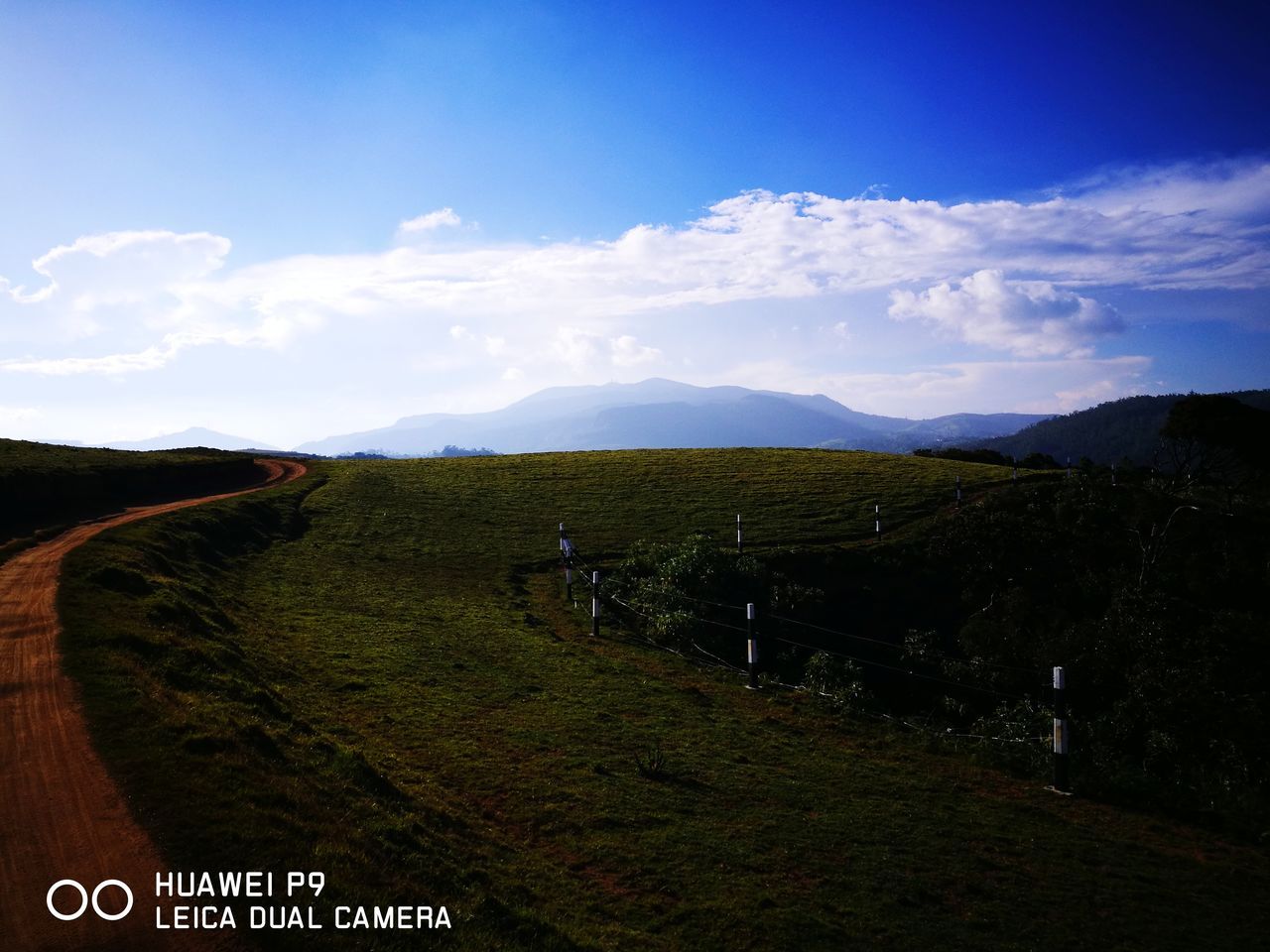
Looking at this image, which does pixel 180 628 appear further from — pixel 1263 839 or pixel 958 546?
pixel 958 546

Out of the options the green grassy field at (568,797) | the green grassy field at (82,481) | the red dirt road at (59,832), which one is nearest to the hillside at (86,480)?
the green grassy field at (82,481)

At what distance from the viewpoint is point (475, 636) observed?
20.1 metres

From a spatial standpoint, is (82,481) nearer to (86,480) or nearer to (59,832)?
(86,480)

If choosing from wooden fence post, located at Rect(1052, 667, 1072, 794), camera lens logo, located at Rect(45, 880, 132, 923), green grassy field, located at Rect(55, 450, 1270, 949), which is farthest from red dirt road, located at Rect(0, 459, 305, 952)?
wooden fence post, located at Rect(1052, 667, 1072, 794)

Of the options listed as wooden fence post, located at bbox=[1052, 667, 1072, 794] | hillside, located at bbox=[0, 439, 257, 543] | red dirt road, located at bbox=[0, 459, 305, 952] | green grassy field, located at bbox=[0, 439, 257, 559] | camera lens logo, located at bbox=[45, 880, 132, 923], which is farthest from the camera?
hillside, located at bbox=[0, 439, 257, 543]

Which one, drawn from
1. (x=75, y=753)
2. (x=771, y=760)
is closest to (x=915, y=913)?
(x=771, y=760)

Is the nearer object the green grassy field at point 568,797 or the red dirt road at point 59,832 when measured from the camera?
the red dirt road at point 59,832

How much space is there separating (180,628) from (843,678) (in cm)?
1713

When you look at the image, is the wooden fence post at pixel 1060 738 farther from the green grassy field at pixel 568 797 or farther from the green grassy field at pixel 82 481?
the green grassy field at pixel 82 481

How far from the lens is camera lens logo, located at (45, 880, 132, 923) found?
5.98m

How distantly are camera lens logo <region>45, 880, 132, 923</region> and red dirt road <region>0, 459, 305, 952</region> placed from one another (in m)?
0.04

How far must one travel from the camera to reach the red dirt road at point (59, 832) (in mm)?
5785

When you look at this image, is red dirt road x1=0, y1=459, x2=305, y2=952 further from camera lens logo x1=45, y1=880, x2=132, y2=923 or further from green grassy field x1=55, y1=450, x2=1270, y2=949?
green grassy field x1=55, y1=450, x2=1270, y2=949

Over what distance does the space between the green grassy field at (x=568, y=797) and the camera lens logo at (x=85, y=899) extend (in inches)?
20.8
